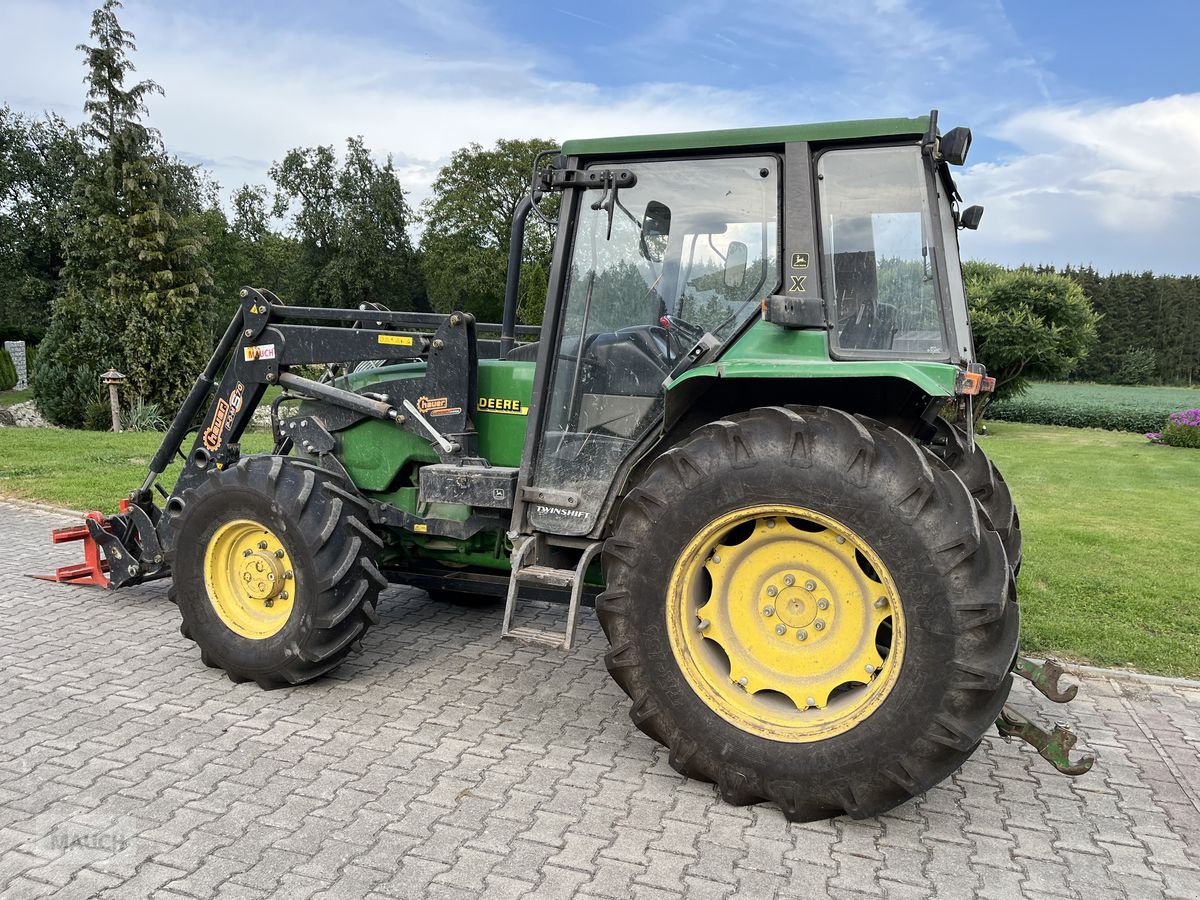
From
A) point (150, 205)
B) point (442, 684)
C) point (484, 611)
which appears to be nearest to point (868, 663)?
point (442, 684)

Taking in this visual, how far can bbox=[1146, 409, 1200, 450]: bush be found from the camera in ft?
63.5

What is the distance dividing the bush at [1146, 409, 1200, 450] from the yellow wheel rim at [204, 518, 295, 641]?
2077cm

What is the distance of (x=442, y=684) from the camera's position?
14.6 ft

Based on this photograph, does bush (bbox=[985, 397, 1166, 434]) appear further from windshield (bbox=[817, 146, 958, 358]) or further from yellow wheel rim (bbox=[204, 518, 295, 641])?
yellow wheel rim (bbox=[204, 518, 295, 641])

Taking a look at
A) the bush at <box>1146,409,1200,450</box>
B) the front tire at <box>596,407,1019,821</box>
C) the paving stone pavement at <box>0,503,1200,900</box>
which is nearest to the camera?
the paving stone pavement at <box>0,503,1200,900</box>

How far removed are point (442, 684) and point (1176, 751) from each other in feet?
11.2

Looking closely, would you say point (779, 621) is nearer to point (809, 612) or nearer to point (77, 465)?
point (809, 612)

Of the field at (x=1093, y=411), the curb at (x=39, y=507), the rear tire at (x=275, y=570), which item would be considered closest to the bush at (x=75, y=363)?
the curb at (x=39, y=507)

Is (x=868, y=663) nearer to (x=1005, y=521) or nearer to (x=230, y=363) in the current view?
(x=1005, y=521)

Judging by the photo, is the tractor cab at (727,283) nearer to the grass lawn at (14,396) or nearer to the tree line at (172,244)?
the tree line at (172,244)

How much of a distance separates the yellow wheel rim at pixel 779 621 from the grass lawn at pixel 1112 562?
2.50 m

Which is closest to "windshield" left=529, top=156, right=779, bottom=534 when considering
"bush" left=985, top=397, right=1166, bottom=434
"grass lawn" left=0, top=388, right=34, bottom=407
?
"grass lawn" left=0, top=388, right=34, bottom=407

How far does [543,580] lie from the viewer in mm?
3828

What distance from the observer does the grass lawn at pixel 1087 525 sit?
5.43 m
